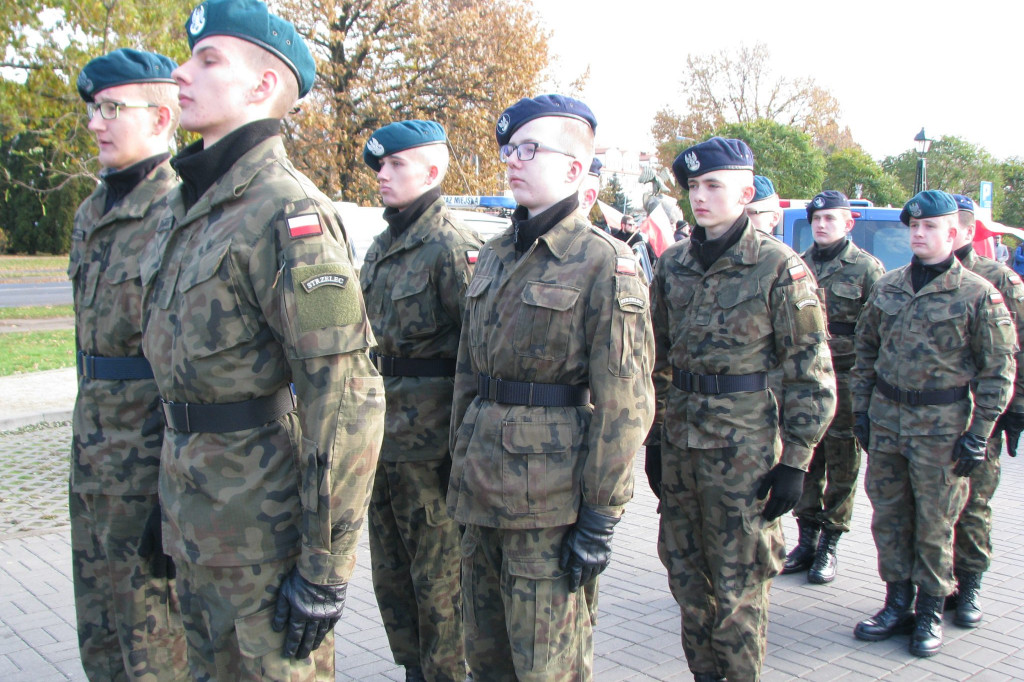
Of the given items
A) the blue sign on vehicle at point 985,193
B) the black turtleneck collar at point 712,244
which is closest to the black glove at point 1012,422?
the black turtleneck collar at point 712,244

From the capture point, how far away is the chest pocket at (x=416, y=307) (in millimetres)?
3836

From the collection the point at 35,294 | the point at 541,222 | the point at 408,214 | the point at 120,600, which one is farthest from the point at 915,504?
the point at 35,294

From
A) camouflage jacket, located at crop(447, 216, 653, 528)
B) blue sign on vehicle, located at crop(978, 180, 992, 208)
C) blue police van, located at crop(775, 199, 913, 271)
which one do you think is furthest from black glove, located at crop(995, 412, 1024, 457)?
blue sign on vehicle, located at crop(978, 180, 992, 208)

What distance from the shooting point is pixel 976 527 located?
4.75m

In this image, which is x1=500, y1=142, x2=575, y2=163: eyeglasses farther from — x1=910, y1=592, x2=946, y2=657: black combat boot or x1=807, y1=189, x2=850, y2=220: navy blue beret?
x1=807, y1=189, x2=850, y2=220: navy blue beret

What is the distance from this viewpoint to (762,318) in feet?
12.4

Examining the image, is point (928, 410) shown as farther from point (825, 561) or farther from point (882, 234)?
point (882, 234)

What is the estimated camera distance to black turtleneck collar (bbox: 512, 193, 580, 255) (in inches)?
120

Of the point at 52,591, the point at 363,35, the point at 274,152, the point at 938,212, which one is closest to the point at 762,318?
the point at 938,212

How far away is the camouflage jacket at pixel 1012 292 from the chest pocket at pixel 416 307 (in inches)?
129

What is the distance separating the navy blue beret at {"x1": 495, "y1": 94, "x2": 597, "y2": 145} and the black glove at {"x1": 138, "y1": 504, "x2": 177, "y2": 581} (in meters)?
1.75

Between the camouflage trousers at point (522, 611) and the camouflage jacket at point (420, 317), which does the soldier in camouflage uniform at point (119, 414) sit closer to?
the camouflage jacket at point (420, 317)

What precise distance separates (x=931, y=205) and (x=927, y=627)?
2.15m

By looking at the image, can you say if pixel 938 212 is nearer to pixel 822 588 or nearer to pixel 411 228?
pixel 822 588
